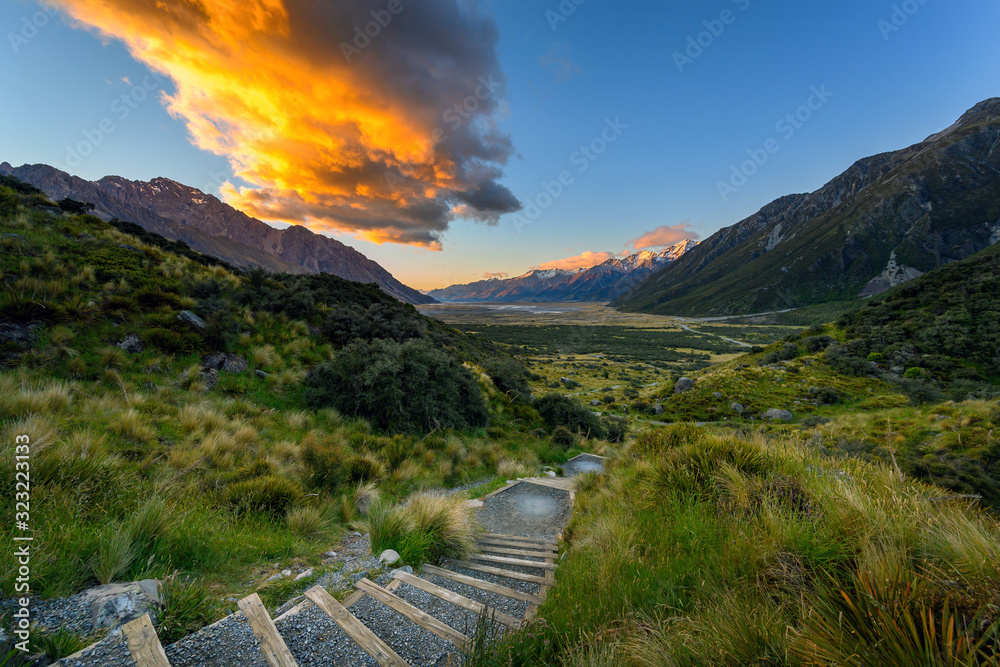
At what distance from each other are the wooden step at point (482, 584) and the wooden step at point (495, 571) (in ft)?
1.08

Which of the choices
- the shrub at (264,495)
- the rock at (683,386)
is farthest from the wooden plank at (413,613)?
the rock at (683,386)

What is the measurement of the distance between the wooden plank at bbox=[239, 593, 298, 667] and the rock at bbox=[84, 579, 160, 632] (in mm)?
577

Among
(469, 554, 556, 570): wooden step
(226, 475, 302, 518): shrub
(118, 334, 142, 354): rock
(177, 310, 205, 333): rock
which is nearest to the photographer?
(469, 554, 556, 570): wooden step

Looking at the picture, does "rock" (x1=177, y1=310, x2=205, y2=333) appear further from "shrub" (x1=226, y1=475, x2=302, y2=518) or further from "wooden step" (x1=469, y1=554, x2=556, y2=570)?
"wooden step" (x1=469, y1=554, x2=556, y2=570)

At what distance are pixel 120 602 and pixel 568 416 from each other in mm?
14175

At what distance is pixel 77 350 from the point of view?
23.3 ft

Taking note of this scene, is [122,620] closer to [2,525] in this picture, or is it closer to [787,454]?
[2,525]

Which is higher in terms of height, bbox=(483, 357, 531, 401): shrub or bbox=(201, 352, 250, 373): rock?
bbox=(201, 352, 250, 373): rock

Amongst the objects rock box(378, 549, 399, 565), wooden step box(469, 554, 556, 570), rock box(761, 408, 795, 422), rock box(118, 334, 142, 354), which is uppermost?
rock box(118, 334, 142, 354)

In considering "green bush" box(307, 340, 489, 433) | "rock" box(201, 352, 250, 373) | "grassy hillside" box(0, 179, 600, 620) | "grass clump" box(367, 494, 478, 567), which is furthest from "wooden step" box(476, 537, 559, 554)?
"rock" box(201, 352, 250, 373)

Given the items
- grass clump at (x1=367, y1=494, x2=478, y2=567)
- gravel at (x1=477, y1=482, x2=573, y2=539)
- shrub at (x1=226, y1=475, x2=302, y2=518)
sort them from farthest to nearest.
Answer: gravel at (x1=477, y1=482, x2=573, y2=539) → shrub at (x1=226, y1=475, x2=302, y2=518) → grass clump at (x1=367, y1=494, x2=478, y2=567)

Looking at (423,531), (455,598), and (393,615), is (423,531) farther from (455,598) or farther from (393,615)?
(393,615)

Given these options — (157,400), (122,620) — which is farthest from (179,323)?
(122,620)

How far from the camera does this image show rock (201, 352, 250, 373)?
28.5 feet
